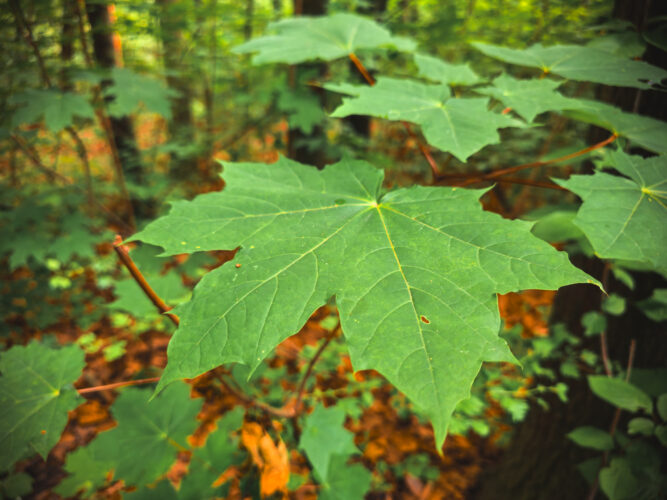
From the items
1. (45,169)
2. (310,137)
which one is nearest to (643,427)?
(310,137)

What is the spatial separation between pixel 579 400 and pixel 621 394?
574 mm

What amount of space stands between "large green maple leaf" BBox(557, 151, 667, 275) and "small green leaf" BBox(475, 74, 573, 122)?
0.82 feet

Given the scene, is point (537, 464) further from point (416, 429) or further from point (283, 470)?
point (283, 470)

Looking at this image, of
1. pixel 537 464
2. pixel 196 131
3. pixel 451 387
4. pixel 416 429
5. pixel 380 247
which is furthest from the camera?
pixel 196 131

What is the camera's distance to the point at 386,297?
2.37 ft

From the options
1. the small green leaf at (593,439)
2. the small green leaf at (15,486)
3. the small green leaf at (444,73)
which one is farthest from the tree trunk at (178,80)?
the small green leaf at (593,439)

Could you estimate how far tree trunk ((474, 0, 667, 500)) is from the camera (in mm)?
1568

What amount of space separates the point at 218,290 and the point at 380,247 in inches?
16.4

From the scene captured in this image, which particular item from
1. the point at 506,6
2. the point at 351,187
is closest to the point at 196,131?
the point at 506,6

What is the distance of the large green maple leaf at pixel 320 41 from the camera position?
162cm

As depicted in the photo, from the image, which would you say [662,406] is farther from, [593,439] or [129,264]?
[129,264]

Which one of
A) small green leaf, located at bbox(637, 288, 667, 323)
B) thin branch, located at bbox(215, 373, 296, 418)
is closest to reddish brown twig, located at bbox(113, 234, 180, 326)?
thin branch, located at bbox(215, 373, 296, 418)

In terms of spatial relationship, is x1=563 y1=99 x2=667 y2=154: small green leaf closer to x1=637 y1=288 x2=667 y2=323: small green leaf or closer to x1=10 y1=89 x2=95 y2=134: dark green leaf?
x1=637 y1=288 x2=667 y2=323: small green leaf

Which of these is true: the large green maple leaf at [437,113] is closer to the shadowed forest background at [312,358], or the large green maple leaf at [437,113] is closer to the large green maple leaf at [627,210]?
the shadowed forest background at [312,358]
